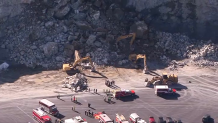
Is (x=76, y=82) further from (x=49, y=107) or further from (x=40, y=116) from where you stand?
(x=40, y=116)

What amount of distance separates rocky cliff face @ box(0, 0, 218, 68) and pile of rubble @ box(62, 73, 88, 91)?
5.33 metres

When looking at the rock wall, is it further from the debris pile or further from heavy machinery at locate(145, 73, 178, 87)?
heavy machinery at locate(145, 73, 178, 87)

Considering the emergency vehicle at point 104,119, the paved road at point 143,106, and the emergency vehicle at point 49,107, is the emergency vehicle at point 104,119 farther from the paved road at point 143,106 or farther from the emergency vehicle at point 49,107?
the emergency vehicle at point 49,107

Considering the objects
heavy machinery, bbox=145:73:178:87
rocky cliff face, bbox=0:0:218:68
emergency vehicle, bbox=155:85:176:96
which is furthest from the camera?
rocky cliff face, bbox=0:0:218:68

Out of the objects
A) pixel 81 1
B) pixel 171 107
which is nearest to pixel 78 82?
pixel 171 107

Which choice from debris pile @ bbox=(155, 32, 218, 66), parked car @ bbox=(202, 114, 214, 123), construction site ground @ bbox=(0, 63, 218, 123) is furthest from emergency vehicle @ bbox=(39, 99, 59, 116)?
debris pile @ bbox=(155, 32, 218, 66)

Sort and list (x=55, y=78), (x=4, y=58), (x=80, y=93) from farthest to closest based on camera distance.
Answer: (x=4, y=58) < (x=55, y=78) < (x=80, y=93)

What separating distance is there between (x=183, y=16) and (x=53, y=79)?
23476mm

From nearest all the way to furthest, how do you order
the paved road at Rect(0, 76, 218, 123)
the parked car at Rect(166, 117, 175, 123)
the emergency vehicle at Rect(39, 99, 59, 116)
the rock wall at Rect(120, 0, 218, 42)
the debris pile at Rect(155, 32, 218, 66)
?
the parked car at Rect(166, 117, 175, 123) → the emergency vehicle at Rect(39, 99, 59, 116) → the paved road at Rect(0, 76, 218, 123) → the debris pile at Rect(155, 32, 218, 66) → the rock wall at Rect(120, 0, 218, 42)

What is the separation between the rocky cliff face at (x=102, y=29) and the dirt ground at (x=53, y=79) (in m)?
1.89

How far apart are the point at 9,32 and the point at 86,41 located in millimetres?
11875

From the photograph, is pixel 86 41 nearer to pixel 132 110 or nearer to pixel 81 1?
pixel 81 1

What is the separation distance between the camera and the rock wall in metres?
68.3

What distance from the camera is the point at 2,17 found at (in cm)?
6731
